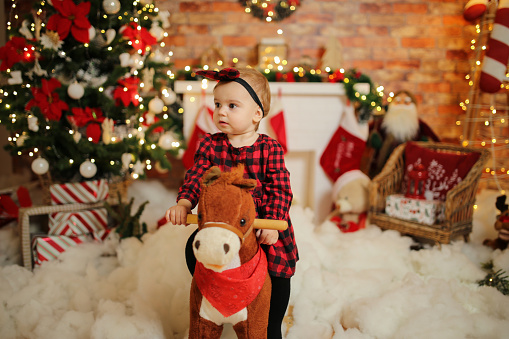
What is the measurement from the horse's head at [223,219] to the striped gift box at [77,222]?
4.80 feet

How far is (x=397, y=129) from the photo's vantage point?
2746 mm

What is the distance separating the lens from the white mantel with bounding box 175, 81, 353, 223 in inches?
109

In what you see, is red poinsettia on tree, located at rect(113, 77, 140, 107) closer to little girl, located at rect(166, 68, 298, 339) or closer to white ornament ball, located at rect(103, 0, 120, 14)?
white ornament ball, located at rect(103, 0, 120, 14)

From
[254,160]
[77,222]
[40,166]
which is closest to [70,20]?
[40,166]

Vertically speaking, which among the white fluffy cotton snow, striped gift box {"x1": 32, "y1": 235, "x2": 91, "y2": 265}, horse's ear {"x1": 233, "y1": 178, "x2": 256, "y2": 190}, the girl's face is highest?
the girl's face

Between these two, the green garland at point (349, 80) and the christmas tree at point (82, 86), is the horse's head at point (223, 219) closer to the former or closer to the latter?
the christmas tree at point (82, 86)

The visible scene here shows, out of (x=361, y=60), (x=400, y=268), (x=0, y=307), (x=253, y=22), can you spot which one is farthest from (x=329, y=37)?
(x=0, y=307)

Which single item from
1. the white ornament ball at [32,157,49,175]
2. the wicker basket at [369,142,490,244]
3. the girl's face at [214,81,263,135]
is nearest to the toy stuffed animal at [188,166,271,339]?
the girl's face at [214,81,263,135]

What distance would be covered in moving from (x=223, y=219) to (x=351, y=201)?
1.82m

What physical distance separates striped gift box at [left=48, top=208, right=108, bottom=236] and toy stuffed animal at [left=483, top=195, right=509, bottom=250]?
2461mm

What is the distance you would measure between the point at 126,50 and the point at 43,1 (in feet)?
1.68

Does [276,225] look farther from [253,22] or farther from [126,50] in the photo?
[253,22]

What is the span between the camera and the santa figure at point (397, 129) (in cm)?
274

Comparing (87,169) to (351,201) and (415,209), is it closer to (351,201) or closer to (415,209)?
(351,201)
